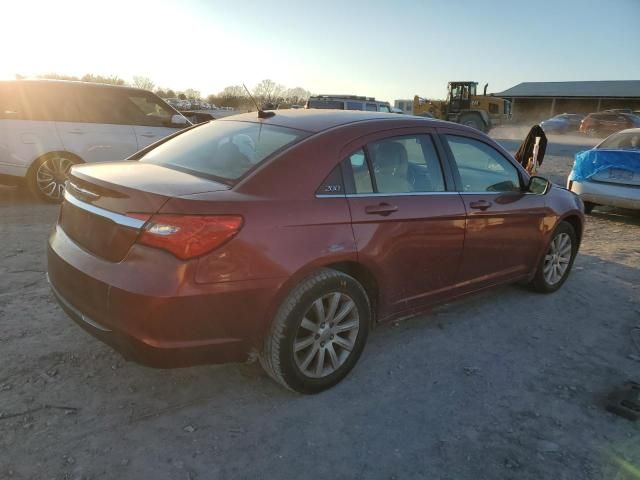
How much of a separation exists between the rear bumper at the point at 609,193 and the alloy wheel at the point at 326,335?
21.1ft

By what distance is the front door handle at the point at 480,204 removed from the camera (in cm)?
367

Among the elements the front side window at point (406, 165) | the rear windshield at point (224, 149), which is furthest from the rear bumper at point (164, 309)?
the front side window at point (406, 165)

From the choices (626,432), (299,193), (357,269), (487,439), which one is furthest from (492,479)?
(299,193)

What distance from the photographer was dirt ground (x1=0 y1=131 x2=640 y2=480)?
2422 millimetres

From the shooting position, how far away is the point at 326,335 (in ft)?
9.67

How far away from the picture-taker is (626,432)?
2803 millimetres

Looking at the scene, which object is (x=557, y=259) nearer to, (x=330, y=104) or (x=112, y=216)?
(x=112, y=216)

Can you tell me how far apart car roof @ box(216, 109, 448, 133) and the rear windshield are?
78mm

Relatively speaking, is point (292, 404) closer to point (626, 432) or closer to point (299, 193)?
point (299, 193)

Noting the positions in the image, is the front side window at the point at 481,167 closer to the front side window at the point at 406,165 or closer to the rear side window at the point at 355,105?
the front side window at the point at 406,165

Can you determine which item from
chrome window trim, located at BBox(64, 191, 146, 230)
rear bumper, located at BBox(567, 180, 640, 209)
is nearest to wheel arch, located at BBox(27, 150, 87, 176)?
chrome window trim, located at BBox(64, 191, 146, 230)

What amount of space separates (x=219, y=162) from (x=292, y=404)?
58.3 inches

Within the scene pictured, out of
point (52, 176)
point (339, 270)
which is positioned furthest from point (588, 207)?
point (52, 176)

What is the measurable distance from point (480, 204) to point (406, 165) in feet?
2.28
